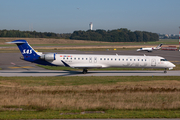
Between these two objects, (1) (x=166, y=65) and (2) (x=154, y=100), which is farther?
(1) (x=166, y=65)

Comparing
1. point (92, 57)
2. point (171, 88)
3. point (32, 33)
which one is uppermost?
point (32, 33)

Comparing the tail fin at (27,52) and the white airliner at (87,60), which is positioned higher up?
the tail fin at (27,52)

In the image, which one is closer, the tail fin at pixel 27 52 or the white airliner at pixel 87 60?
the white airliner at pixel 87 60

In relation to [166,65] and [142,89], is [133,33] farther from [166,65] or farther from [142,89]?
[142,89]

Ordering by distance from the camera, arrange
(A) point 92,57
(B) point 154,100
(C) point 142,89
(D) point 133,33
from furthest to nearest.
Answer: (D) point 133,33 → (A) point 92,57 → (C) point 142,89 → (B) point 154,100

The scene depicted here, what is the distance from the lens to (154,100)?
50.5 ft

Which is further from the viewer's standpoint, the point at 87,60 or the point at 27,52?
the point at 27,52

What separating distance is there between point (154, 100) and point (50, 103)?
7249 millimetres

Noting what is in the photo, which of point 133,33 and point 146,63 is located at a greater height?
point 133,33

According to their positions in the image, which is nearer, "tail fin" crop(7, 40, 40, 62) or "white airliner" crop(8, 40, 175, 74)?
"white airliner" crop(8, 40, 175, 74)

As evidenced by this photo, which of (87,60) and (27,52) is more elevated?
(27,52)

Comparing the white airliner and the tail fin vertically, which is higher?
the tail fin

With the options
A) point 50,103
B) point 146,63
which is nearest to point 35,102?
point 50,103

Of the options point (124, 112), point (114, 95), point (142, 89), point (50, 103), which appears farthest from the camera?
point (142, 89)
